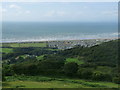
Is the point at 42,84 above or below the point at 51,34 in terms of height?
below

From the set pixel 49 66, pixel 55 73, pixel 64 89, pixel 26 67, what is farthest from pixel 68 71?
pixel 64 89

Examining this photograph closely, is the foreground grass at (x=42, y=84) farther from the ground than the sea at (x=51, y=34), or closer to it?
closer to it

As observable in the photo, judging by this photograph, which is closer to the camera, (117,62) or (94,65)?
(94,65)

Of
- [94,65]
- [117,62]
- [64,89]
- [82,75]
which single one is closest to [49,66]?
[82,75]

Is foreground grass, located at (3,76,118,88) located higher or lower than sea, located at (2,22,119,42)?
lower

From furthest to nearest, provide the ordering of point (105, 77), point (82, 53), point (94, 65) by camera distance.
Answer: point (82, 53) < point (94, 65) < point (105, 77)

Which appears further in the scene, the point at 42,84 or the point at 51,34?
the point at 51,34

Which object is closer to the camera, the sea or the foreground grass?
the foreground grass

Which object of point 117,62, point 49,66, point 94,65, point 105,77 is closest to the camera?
point 105,77

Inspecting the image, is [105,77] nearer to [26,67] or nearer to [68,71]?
[68,71]

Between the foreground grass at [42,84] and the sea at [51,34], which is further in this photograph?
the sea at [51,34]

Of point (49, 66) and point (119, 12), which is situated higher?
point (119, 12)
